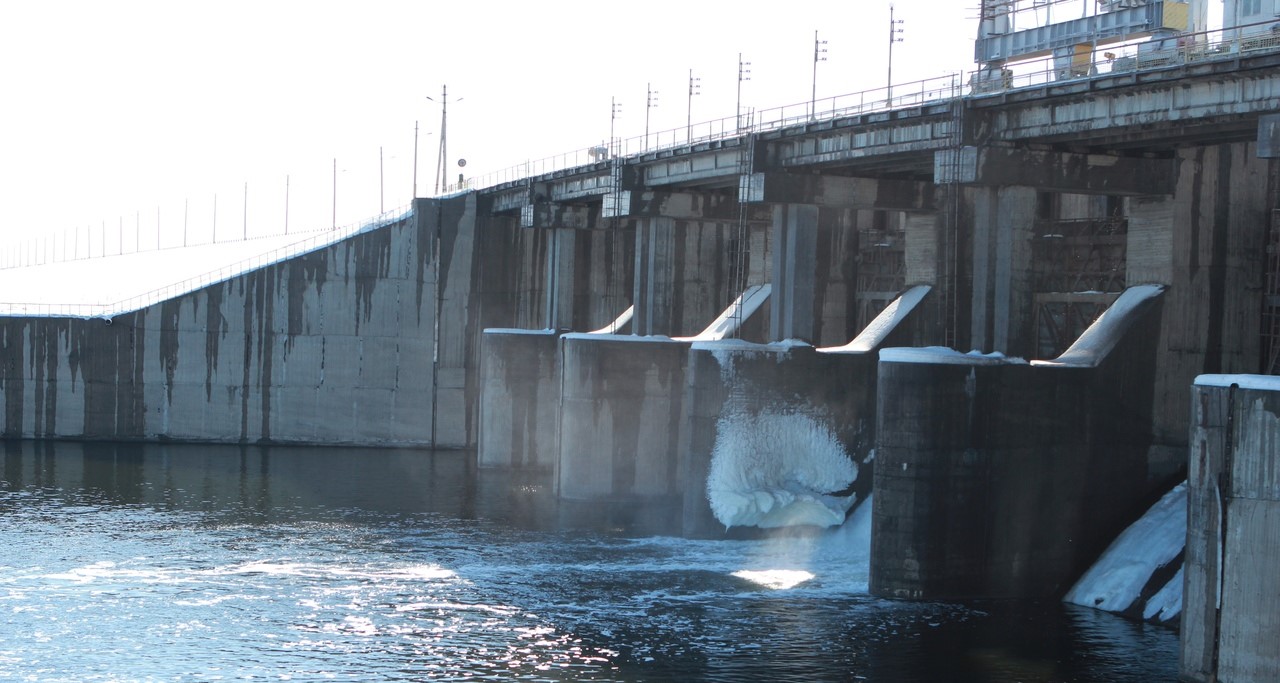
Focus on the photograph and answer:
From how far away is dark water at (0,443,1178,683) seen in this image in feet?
99.6

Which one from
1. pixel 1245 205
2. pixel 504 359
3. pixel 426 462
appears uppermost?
→ pixel 1245 205

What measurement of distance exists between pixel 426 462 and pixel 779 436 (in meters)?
25.2

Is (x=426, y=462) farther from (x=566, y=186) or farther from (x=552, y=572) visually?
(x=552, y=572)

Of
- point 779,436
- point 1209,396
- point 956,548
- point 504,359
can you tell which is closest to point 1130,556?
point 956,548

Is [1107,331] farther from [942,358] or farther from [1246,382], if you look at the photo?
[1246,382]

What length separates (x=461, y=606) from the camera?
117 ft

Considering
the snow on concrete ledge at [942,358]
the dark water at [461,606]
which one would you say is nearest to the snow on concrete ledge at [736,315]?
the dark water at [461,606]

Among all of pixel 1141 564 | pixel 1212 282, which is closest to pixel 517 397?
pixel 1212 282

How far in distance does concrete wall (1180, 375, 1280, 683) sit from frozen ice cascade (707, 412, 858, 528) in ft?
63.3

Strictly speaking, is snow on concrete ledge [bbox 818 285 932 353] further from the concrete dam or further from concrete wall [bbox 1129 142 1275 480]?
concrete wall [bbox 1129 142 1275 480]

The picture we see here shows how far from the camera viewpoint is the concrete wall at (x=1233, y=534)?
28422mm

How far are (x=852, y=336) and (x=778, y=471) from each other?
11.5 m

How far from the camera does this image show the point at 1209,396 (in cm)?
2945

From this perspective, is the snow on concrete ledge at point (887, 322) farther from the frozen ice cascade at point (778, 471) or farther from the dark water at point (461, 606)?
the dark water at point (461, 606)
